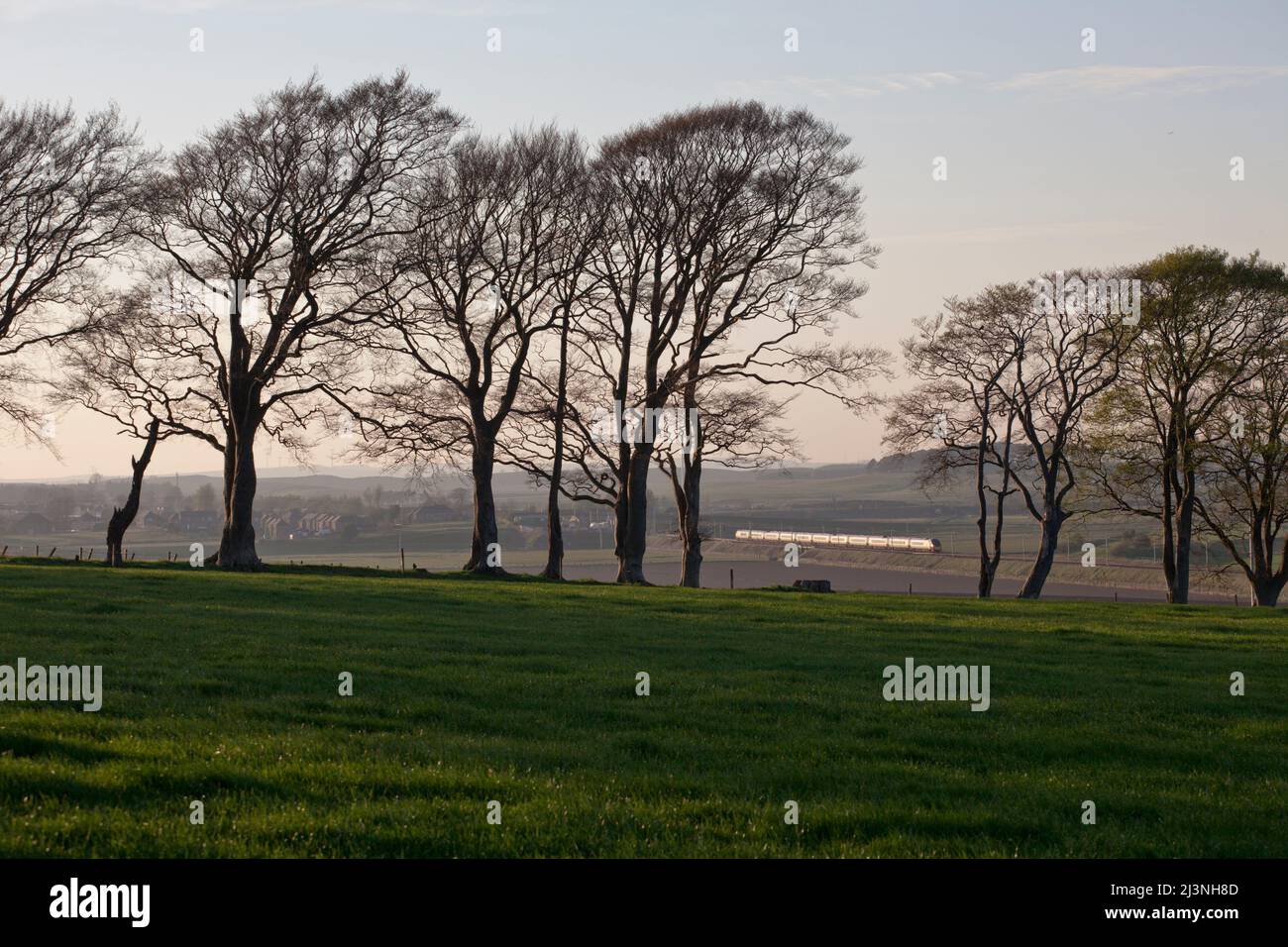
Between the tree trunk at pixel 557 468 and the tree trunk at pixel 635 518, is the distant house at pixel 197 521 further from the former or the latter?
the tree trunk at pixel 635 518

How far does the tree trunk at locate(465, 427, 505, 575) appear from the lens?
47062 millimetres

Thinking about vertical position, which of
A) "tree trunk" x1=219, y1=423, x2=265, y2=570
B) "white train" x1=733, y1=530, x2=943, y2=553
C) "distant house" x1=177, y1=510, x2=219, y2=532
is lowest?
"white train" x1=733, y1=530, x2=943, y2=553

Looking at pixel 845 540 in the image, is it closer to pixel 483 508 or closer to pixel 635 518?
A: pixel 635 518

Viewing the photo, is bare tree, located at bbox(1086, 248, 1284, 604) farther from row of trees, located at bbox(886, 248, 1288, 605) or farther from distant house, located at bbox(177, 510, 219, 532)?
distant house, located at bbox(177, 510, 219, 532)

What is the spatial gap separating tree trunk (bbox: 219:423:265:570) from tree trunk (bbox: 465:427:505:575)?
839cm

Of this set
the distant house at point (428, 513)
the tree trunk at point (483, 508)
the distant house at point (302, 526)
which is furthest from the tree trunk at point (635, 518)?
the distant house at point (302, 526)

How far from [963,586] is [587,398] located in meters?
82.7

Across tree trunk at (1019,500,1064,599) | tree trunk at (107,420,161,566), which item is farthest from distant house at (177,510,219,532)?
tree trunk at (1019,500,1064,599)

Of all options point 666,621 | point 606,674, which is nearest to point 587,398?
point 666,621

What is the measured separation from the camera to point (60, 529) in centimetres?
13488

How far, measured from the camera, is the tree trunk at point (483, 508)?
4706cm

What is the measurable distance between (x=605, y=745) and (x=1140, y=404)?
48.4 meters

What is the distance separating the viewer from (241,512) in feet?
144
